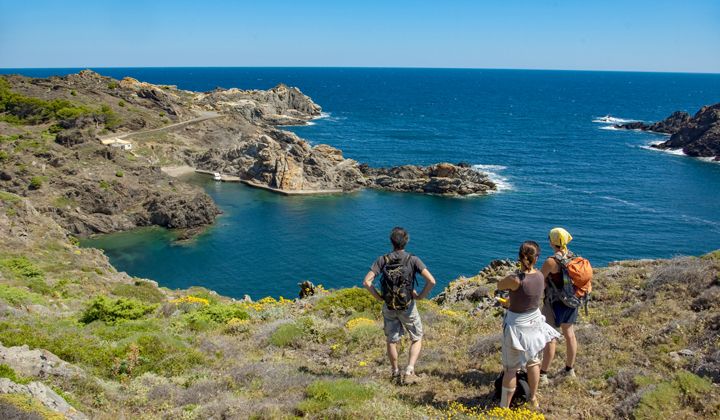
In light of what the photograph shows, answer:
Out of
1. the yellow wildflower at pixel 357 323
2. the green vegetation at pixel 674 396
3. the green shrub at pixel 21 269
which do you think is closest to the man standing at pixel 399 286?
the green vegetation at pixel 674 396

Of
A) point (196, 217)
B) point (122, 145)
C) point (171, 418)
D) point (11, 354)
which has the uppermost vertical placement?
point (11, 354)

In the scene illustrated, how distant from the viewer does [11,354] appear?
8938mm

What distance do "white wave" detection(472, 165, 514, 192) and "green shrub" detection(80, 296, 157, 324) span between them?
64.4 meters

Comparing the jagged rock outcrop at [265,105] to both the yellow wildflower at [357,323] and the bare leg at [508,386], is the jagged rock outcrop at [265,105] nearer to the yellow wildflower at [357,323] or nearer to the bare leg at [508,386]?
the yellow wildflower at [357,323]

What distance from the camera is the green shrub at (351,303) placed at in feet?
56.3

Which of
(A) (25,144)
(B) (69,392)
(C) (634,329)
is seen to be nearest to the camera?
(B) (69,392)

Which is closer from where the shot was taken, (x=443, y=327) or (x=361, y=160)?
(x=443, y=327)

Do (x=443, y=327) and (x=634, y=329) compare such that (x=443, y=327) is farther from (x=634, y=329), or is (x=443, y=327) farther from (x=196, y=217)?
(x=196, y=217)

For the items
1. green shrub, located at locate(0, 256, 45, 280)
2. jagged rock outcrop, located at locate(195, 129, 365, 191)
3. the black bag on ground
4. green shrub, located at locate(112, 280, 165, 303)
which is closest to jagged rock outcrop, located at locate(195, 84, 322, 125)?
jagged rock outcrop, located at locate(195, 129, 365, 191)

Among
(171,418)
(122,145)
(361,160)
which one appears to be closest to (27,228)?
(171,418)

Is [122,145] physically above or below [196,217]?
above

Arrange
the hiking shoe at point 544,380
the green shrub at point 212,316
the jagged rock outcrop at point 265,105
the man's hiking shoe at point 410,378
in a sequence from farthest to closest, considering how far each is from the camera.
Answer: the jagged rock outcrop at point 265,105
the green shrub at point 212,316
the man's hiking shoe at point 410,378
the hiking shoe at point 544,380

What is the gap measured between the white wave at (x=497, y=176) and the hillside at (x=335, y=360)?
59.7 meters

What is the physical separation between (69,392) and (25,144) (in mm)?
69285
